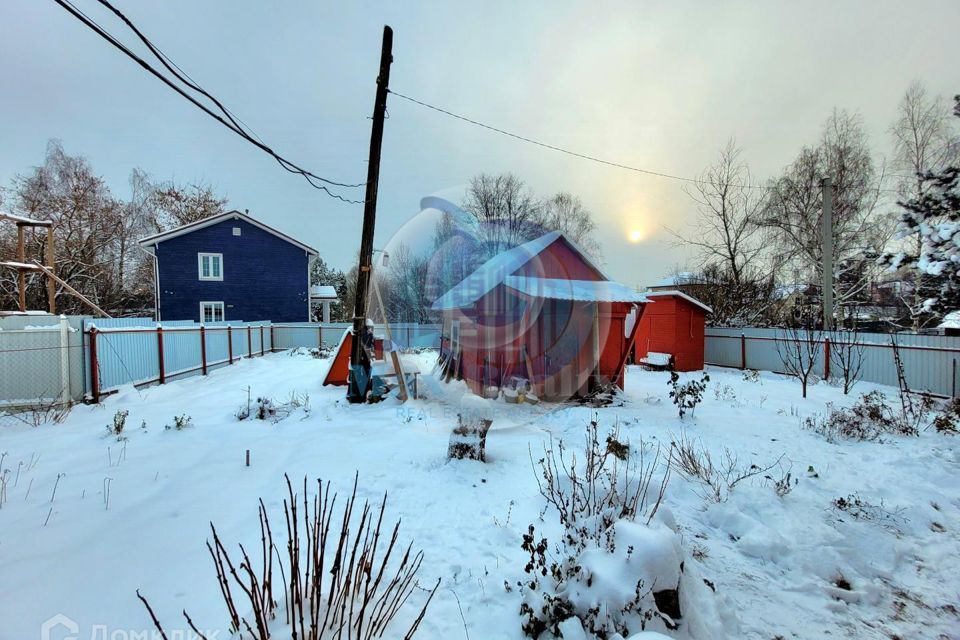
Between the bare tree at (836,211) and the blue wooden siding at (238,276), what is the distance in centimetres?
2442

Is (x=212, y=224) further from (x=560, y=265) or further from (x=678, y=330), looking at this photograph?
(x=678, y=330)

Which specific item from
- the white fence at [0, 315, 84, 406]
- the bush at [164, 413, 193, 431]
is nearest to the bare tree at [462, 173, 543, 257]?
the bush at [164, 413, 193, 431]

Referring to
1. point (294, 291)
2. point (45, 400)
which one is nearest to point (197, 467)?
point (45, 400)

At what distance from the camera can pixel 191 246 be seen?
764 inches

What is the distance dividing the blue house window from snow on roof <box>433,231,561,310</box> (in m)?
18.6

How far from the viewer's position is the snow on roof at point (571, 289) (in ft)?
22.5

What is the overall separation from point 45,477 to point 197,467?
131 cm

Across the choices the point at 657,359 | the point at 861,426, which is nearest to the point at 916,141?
the point at 657,359

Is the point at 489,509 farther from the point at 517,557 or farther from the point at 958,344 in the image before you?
the point at 958,344

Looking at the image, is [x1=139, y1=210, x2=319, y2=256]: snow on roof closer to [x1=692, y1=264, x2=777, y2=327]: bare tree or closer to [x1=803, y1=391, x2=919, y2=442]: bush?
[x1=692, y1=264, x2=777, y2=327]: bare tree

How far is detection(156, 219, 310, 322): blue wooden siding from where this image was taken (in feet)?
62.8

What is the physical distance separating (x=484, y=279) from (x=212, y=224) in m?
19.7

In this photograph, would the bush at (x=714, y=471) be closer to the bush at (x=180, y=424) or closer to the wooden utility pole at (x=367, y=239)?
the wooden utility pole at (x=367, y=239)

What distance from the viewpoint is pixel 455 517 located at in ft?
10.3
